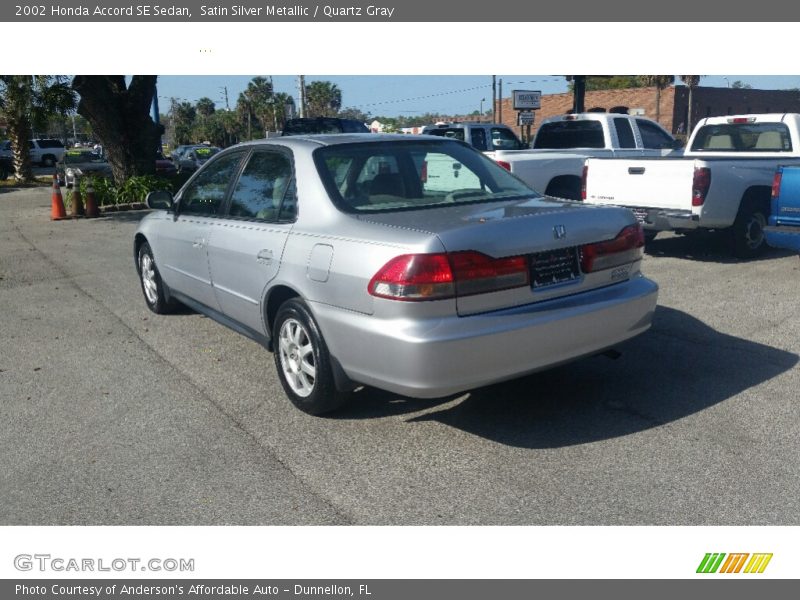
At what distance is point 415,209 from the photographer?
4559 mm

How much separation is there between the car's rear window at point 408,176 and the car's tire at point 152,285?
2.84m

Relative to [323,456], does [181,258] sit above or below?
above

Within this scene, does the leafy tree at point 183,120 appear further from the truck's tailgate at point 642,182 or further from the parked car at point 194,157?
the truck's tailgate at point 642,182

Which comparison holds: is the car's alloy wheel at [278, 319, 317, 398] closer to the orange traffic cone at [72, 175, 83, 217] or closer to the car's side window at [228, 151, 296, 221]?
the car's side window at [228, 151, 296, 221]

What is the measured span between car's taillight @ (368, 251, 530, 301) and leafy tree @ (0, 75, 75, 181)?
19.1 meters

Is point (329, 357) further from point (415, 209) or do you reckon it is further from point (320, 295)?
point (415, 209)

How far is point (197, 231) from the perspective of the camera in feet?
19.2

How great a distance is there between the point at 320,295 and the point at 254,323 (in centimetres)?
99

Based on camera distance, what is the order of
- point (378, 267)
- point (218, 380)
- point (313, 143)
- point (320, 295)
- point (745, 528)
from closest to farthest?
point (745, 528) → point (378, 267) → point (320, 295) → point (313, 143) → point (218, 380)

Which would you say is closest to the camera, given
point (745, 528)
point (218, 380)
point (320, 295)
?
point (745, 528)

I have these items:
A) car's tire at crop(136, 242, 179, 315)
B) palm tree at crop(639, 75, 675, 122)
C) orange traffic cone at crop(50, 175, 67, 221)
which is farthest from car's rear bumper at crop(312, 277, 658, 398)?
palm tree at crop(639, 75, 675, 122)

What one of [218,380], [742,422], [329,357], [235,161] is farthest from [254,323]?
[742,422]

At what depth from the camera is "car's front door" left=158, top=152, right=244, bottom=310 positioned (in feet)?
18.6

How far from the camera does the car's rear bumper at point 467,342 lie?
3793 mm
